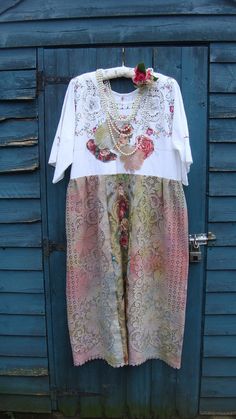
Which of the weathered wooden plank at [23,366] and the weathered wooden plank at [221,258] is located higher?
the weathered wooden plank at [221,258]

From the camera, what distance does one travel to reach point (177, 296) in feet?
6.53

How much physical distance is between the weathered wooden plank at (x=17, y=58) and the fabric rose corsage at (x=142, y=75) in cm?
54

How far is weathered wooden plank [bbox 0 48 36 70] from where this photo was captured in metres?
1.98

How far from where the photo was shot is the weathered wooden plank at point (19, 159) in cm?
206

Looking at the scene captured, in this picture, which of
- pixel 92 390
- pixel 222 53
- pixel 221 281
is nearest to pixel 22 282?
pixel 92 390

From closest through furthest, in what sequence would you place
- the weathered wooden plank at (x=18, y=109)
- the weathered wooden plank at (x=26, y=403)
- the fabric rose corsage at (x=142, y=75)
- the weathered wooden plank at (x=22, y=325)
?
the fabric rose corsage at (x=142, y=75), the weathered wooden plank at (x=18, y=109), the weathered wooden plank at (x=22, y=325), the weathered wooden plank at (x=26, y=403)

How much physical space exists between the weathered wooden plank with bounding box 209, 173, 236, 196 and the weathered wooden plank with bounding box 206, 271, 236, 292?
0.43m

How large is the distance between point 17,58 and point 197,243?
1.31 meters

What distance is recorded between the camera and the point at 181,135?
1.83 m

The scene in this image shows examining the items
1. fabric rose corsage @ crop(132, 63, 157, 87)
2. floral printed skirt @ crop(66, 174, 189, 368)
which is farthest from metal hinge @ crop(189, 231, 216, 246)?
fabric rose corsage @ crop(132, 63, 157, 87)

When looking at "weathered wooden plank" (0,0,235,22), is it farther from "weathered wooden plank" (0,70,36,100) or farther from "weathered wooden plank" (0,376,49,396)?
"weathered wooden plank" (0,376,49,396)

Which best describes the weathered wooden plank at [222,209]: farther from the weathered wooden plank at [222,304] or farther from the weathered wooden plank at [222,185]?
the weathered wooden plank at [222,304]

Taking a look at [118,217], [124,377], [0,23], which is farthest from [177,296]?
[0,23]

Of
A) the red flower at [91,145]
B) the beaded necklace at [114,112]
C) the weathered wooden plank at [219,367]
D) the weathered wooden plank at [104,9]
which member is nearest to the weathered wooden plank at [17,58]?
the weathered wooden plank at [104,9]
